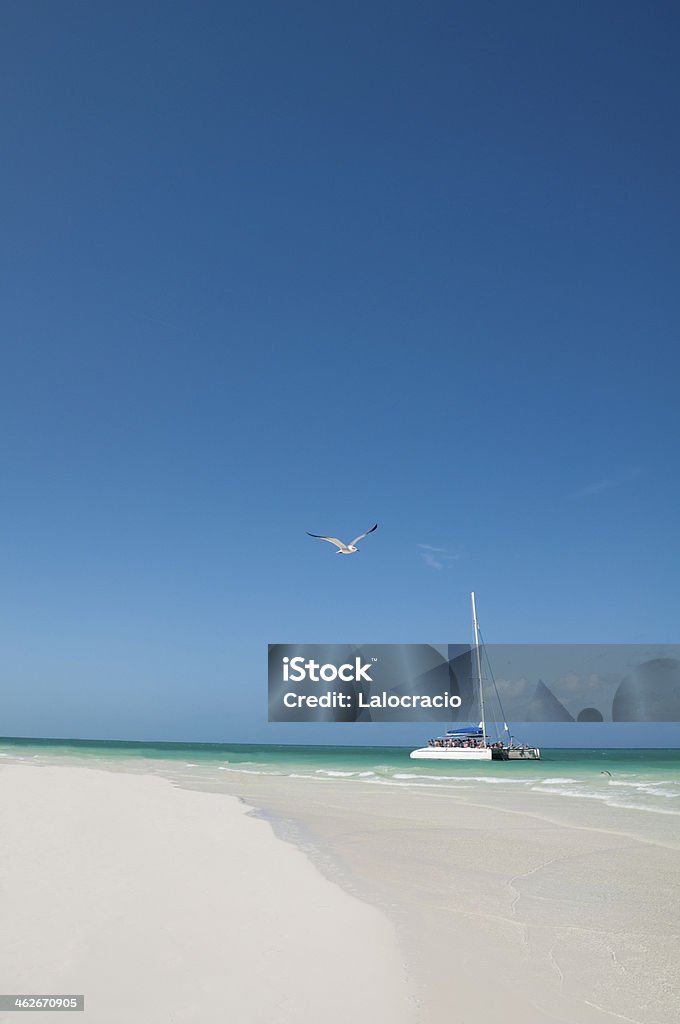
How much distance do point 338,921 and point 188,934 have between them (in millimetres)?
1880

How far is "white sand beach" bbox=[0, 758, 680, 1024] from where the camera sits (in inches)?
253

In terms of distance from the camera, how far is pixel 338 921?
899 cm

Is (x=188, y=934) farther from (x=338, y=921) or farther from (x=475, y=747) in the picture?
(x=475, y=747)

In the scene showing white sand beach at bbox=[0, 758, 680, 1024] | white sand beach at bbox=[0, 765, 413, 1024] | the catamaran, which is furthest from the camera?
the catamaran

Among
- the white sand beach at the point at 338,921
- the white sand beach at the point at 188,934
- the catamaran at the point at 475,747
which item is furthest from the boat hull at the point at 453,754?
the white sand beach at the point at 188,934

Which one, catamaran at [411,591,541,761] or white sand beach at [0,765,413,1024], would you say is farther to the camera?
catamaran at [411,591,541,761]

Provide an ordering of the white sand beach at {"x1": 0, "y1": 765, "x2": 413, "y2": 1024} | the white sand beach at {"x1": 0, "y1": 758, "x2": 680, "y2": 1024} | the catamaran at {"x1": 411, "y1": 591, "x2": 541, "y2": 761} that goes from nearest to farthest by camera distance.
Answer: the white sand beach at {"x1": 0, "y1": 765, "x2": 413, "y2": 1024} → the white sand beach at {"x1": 0, "y1": 758, "x2": 680, "y2": 1024} → the catamaran at {"x1": 411, "y1": 591, "x2": 541, "y2": 761}

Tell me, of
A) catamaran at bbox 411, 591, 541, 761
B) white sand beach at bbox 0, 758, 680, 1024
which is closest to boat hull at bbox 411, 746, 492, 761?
catamaran at bbox 411, 591, 541, 761

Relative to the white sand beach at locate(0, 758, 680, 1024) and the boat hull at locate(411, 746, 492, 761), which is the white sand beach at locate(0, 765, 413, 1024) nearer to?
the white sand beach at locate(0, 758, 680, 1024)

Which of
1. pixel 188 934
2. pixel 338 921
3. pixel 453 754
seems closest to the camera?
pixel 188 934

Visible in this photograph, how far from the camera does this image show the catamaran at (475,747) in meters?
67.2

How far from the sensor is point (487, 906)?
10.3 metres

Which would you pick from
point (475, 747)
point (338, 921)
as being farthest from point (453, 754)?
point (338, 921)

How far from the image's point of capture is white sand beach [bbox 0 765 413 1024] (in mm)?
6219
